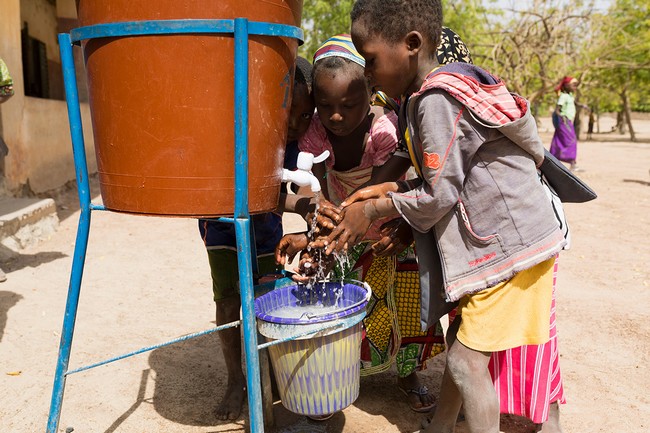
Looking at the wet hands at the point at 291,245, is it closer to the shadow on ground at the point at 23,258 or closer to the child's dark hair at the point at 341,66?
the child's dark hair at the point at 341,66

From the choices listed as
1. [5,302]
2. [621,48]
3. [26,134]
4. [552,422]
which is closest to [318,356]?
[552,422]

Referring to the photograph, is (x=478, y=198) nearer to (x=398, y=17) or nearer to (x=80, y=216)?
(x=398, y=17)

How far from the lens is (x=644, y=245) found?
5.85 metres

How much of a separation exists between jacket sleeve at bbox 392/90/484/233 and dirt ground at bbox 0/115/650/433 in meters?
1.14

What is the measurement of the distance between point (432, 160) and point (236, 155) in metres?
0.56

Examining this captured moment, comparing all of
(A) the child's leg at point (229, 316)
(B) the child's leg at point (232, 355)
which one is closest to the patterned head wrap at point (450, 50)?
(A) the child's leg at point (229, 316)

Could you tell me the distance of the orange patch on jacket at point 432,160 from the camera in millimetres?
1762

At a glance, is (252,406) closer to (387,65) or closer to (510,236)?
(510,236)

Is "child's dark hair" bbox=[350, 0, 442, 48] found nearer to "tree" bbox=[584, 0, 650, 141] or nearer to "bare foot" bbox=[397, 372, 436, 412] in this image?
"bare foot" bbox=[397, 372, 436, 412]

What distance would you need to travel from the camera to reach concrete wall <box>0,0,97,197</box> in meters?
6.36

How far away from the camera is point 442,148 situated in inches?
68.9

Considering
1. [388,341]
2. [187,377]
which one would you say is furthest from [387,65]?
[187,377]

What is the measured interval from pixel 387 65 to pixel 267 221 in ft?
3.41

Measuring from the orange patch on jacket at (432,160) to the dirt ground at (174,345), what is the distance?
4.07ft
